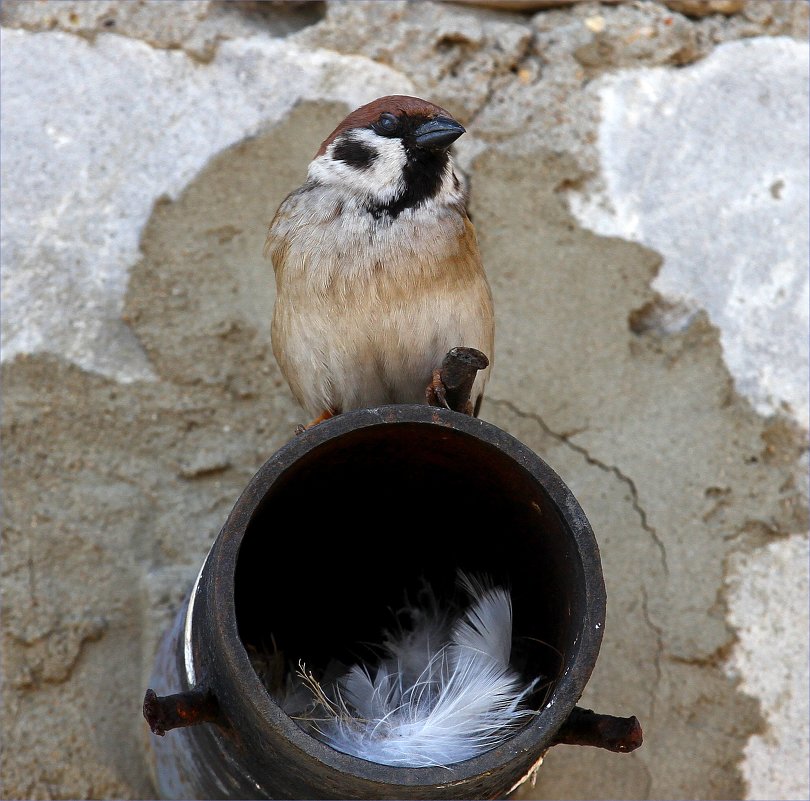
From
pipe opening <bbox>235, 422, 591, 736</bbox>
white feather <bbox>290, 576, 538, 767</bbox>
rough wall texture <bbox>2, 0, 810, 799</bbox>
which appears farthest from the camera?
rough wall texture <bbox>2, 0, 810, 799</bbox>

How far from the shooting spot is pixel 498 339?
2.32 m

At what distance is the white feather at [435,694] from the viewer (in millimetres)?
1344

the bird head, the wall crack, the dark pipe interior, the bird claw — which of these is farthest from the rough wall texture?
the bird claw

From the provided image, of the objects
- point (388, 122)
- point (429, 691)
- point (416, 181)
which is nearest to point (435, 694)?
point (429, 691)

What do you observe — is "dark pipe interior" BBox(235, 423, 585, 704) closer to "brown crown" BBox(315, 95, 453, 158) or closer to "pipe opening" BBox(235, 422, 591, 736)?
"pipe opening" BBox(235, 422, 591, 736)

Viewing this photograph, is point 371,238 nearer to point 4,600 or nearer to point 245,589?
point 245,589

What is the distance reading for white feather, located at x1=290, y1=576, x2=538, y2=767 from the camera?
1344 mm

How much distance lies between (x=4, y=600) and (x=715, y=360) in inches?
64.4

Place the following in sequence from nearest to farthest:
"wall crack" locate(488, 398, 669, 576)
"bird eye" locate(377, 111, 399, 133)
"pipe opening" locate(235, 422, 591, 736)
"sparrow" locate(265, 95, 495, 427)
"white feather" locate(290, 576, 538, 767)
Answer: "white feather" locate(290, 576, 538, 767), "pipe opening" locate(235, 422, 591, 736), "sparrow" locate(265, 95, 495, 427), "bird eye" locate(377, 111, 399, 133), "wall crack" locate(488, 398, 669, 576)

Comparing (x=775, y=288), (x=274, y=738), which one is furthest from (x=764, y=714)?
(x=274, y=738)

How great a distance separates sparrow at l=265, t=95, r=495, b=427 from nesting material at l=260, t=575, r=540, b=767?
15.3 inches

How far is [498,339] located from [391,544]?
63cm

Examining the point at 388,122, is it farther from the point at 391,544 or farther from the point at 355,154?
the point at 391,544

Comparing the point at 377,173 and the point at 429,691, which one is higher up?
the point at 377,173
